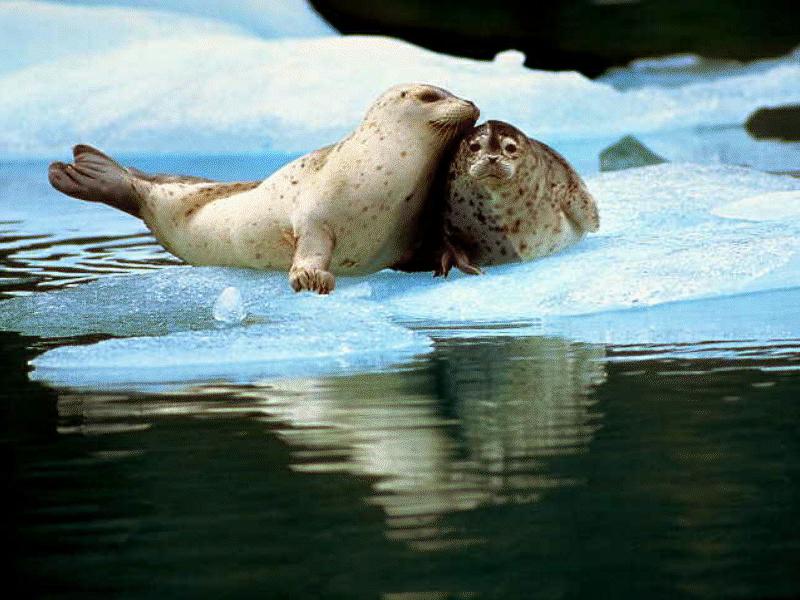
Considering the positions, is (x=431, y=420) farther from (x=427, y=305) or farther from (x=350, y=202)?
(x=350, y=202)

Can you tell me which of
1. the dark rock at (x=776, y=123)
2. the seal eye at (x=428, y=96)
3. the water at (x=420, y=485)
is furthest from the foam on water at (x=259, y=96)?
the water at (x=420, y=485)

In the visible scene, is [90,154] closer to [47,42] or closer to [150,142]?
[150,142]

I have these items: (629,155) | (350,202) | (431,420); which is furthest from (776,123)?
(431,420)

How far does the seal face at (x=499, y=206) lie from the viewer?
5.16 meters

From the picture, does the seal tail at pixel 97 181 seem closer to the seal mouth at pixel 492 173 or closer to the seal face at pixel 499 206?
the seal face at pixel 499 206

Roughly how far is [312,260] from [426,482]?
259 cm

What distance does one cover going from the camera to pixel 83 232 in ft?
23.9

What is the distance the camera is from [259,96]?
12242mm

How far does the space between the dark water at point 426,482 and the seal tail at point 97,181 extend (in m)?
2.26

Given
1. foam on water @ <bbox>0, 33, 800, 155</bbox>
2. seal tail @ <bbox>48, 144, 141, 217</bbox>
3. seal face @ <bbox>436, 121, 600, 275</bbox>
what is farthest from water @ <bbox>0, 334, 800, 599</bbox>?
foam on water @ <bbox>0, 33, 800, 155</bbox>

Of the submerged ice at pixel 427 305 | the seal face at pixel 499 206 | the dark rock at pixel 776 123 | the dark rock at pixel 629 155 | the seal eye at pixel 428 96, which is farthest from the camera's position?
the dark rock at pixel 776 123

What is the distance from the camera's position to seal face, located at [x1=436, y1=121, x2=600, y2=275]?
5160 millimetres

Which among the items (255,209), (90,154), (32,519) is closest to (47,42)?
(90,154)

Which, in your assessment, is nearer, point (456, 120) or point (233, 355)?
point (233, 355)
